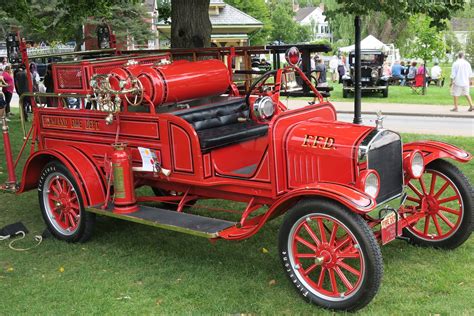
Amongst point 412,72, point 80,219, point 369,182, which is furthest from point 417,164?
point 412,72

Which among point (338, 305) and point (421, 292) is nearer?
point (338, 305)

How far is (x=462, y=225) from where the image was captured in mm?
4785

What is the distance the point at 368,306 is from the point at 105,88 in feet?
9.49

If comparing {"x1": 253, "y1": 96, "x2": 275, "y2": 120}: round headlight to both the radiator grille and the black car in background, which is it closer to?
the radiator grille

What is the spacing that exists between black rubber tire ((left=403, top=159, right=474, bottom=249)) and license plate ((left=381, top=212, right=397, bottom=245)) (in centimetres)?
92

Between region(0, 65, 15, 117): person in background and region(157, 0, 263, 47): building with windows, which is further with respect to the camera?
region(157, 0, 263, 47): building with windows

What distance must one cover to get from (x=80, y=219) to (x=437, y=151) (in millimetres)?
3347

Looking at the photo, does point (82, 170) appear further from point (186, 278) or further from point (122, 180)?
point (186, 278)

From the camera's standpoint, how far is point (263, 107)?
454 centimetres

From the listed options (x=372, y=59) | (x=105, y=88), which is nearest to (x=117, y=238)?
(x=105, y=88)

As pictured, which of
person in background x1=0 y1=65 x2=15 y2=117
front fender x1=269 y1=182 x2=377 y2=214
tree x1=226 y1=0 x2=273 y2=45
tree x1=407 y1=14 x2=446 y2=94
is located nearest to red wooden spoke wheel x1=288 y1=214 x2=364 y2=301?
front fender x1=269 y1=182 x2=377 y2=214

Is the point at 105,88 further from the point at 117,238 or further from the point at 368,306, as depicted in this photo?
the point at 368,306

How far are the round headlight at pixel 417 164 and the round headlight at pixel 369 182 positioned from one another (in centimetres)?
49

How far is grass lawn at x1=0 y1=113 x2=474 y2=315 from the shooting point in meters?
4.14
